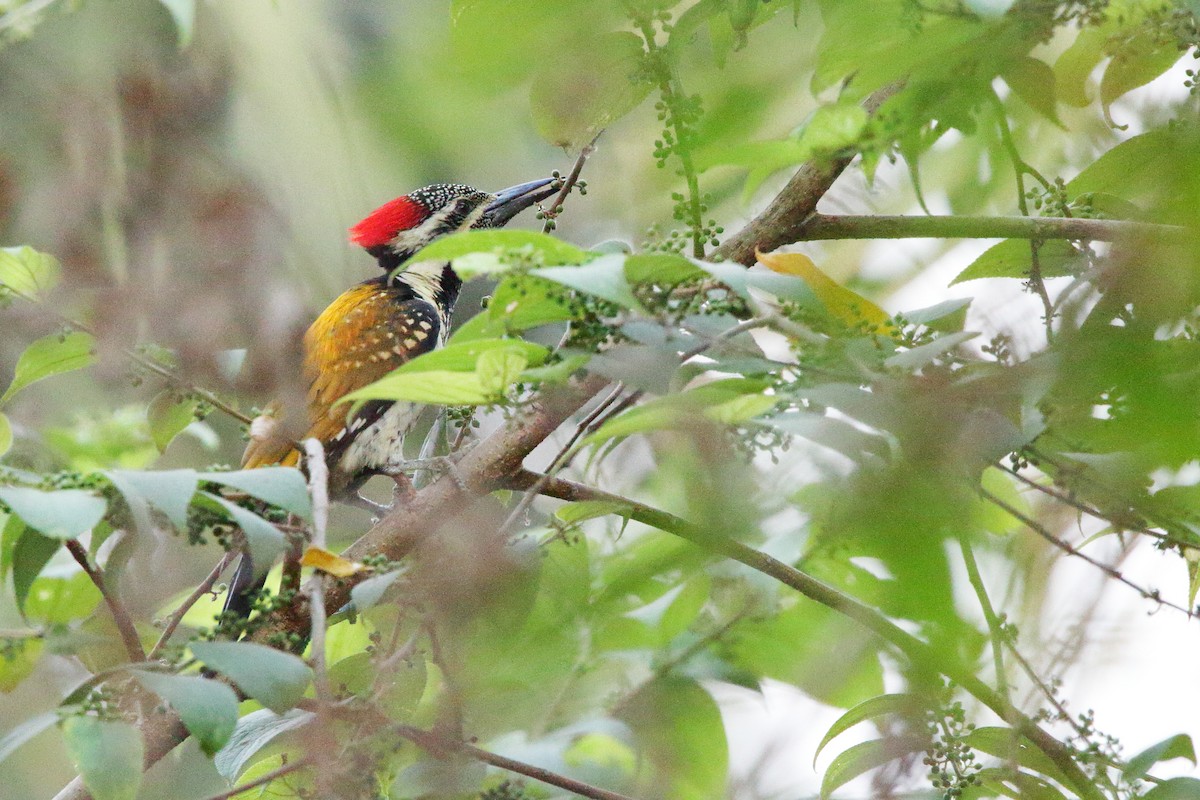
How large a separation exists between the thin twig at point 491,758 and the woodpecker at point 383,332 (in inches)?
36.0

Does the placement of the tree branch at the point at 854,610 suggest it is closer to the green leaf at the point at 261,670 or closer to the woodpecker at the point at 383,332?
the green leaf at the point at 261,670

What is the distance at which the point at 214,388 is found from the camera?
4.29ft

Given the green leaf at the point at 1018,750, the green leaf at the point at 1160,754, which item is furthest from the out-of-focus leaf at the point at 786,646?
the green leaf at the point at 1160,754

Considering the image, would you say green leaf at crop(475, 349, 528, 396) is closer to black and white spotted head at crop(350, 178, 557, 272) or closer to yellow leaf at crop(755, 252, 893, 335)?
yellow leaf at crop(755, 252, 893, 335)

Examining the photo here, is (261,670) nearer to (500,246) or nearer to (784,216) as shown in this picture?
(500,246)

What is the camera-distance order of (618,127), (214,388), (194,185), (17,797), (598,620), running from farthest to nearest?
1. (17,797)
2. (618,127)
3. (214,388)
4. (194,185)
5. (598,620)

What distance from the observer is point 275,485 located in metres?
0.96

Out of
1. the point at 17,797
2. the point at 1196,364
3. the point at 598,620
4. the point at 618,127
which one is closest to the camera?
the point at 1196,364

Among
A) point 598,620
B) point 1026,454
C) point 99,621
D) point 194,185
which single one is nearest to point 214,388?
point 194,185

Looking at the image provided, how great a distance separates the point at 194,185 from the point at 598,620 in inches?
27.8

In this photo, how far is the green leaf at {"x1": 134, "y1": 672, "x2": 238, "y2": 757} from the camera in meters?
0.86

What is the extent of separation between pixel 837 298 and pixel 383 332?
170 cm

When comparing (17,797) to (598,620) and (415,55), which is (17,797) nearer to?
(415,55)

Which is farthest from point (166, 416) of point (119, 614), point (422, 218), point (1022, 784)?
point (422, 218)
